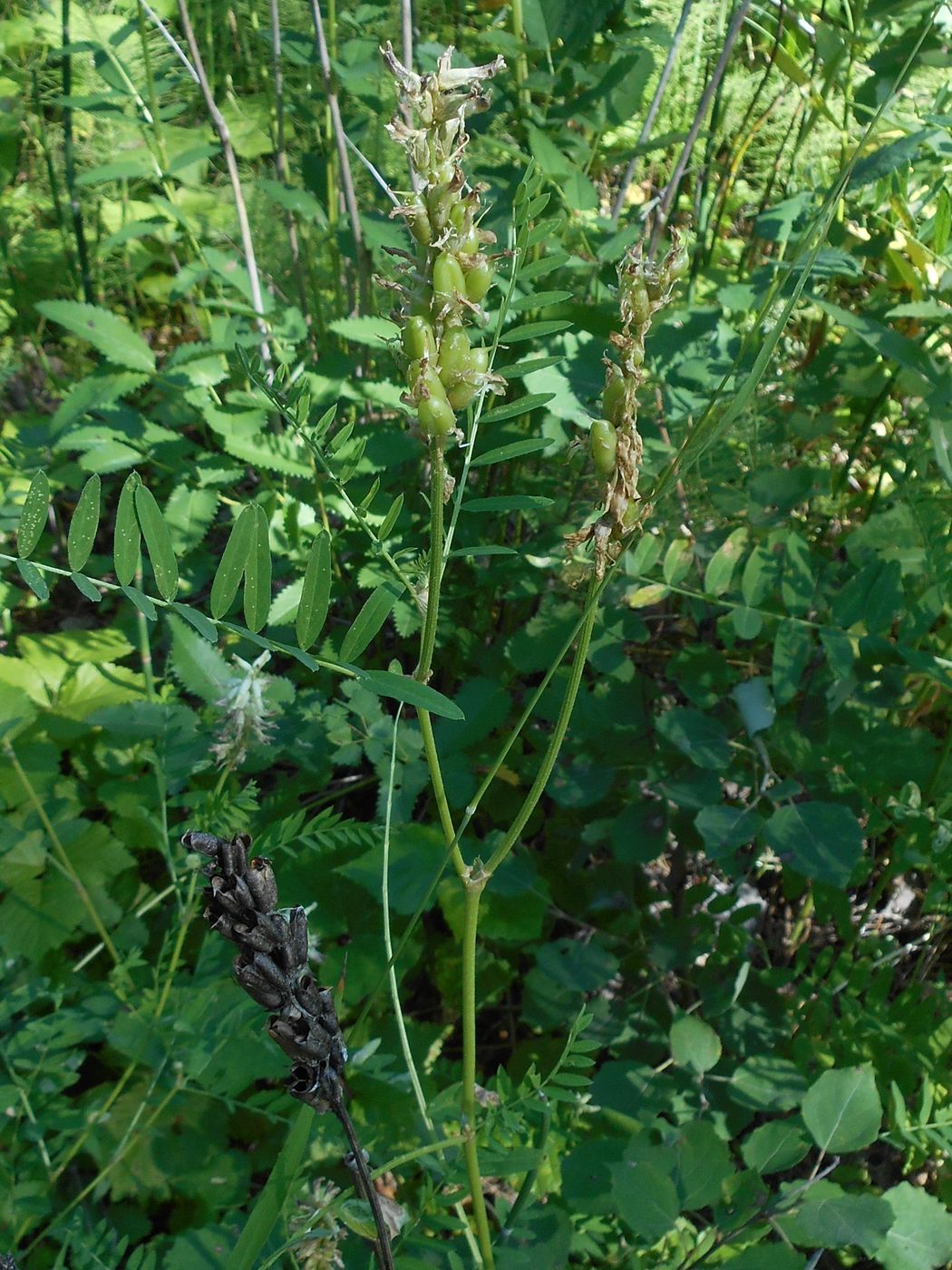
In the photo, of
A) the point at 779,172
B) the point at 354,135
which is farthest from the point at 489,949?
the point at 779,172

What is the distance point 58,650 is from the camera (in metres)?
1.79

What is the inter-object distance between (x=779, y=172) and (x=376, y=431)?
116cm

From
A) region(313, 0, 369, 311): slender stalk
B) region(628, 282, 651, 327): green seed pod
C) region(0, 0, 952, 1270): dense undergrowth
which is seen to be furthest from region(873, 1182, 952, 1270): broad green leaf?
region(313, 0, 369, 311): slender stalk

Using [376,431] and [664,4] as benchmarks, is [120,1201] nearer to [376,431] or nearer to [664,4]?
[376,431]

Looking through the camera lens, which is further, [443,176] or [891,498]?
[891,498]

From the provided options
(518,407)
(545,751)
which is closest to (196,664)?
(545,751)

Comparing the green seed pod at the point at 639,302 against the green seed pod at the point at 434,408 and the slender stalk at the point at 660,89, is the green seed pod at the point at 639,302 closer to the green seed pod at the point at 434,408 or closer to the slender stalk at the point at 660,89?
the green seed pod at the point at 434,408

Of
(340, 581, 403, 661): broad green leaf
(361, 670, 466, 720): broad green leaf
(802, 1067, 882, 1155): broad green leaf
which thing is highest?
(361, 670, 466, 720): broad green leaf

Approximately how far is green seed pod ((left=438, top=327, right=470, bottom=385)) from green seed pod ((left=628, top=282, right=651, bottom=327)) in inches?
3.7

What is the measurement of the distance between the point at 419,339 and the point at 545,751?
95 cm

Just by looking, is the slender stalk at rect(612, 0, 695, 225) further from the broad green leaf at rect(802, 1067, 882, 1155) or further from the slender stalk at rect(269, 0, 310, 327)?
the broad green leaf at rect(802, 1067, 882, 1155)

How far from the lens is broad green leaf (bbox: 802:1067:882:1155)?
93 centimetres

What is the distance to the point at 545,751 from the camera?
1.43m

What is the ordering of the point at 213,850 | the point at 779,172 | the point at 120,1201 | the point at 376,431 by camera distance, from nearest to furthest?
the point at 213,850
the point at 120,1201
the point at 376,431
the point at 779,172
